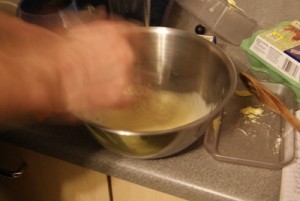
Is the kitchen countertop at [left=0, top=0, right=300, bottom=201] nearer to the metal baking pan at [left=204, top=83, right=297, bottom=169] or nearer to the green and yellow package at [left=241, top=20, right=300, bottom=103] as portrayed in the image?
the metal baking pan at [left=204, top=83, right=297, bottom=169]

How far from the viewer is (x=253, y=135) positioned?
63 centimetres

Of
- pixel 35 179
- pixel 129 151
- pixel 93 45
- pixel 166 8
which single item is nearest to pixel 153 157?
pixel 129 151

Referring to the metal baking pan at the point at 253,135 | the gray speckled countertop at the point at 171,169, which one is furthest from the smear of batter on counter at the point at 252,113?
the gray speckled countertop at the point at 171,169

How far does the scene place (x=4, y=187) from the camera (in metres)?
0.78

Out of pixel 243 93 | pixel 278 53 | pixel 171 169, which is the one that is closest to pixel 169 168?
pixel 171 169

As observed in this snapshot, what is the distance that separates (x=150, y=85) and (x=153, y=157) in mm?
178

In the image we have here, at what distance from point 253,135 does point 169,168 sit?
149 millimetres

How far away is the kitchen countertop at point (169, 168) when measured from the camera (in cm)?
55

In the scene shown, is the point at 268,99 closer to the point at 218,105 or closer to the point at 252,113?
the point at 252,113

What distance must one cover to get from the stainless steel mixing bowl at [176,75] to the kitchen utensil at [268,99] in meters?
0.07

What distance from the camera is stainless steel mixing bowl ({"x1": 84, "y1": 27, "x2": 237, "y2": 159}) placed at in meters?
0.52

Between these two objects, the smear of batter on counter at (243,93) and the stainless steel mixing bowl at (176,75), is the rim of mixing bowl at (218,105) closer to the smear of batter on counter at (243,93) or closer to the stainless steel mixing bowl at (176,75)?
the stainless steel mixing bowl at (176,75)

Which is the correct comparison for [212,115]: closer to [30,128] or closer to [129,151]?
[129,151]

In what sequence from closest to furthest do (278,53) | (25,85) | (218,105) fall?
(25,85), (218,105), (278,53)
